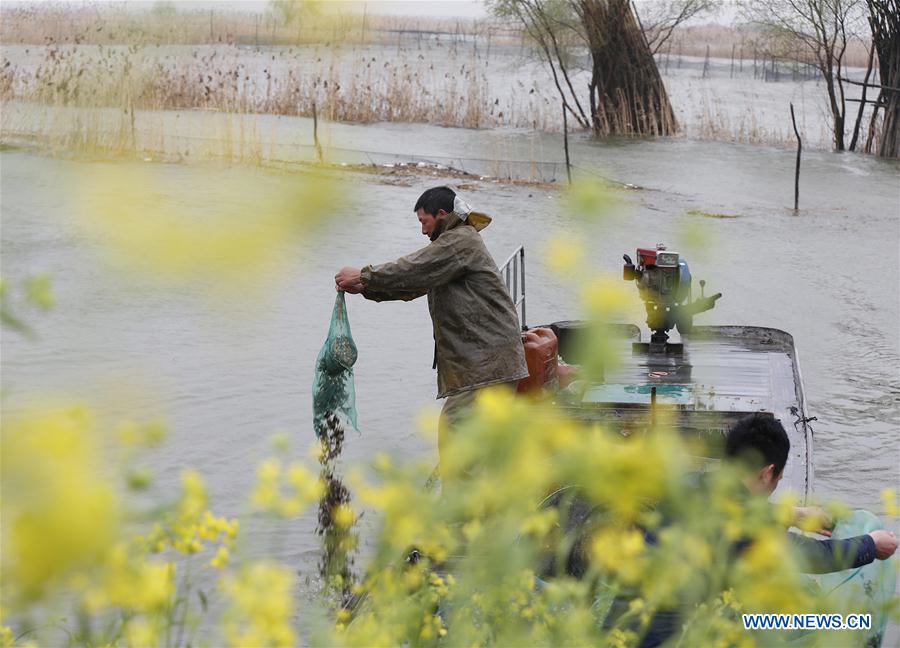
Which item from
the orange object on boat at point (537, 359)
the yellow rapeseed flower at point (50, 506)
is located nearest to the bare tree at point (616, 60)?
the orange object on boat at point (537, 359)

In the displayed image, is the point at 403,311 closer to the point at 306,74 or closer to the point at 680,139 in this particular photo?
the point at 680,139

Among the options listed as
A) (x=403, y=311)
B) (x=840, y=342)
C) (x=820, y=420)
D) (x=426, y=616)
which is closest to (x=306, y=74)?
(x=403, y=311)

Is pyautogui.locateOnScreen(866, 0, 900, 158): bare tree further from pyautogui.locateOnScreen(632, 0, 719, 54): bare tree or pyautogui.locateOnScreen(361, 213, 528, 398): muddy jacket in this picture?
pyautogui.locateOnScreen(361, 213, 528, 398): muddy jacket

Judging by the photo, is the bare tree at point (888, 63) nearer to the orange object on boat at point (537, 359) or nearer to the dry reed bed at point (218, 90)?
the dry reed bed at point (218, 90)

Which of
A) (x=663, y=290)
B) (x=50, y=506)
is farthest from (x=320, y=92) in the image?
(x=50, y=506)

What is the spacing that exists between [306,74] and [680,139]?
370 inches

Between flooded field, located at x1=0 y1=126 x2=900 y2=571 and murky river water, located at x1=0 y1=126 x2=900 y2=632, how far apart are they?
0.03 m

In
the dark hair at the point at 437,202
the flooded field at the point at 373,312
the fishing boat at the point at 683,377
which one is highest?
the dark hair at the point at 437,202

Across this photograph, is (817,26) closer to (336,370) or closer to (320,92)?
(320,92)

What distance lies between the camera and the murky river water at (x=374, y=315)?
33.9 ft

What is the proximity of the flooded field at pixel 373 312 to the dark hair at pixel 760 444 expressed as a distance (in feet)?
4.55

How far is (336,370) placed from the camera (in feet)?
22.5

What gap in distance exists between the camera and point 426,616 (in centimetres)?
296

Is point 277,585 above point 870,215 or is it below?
above
